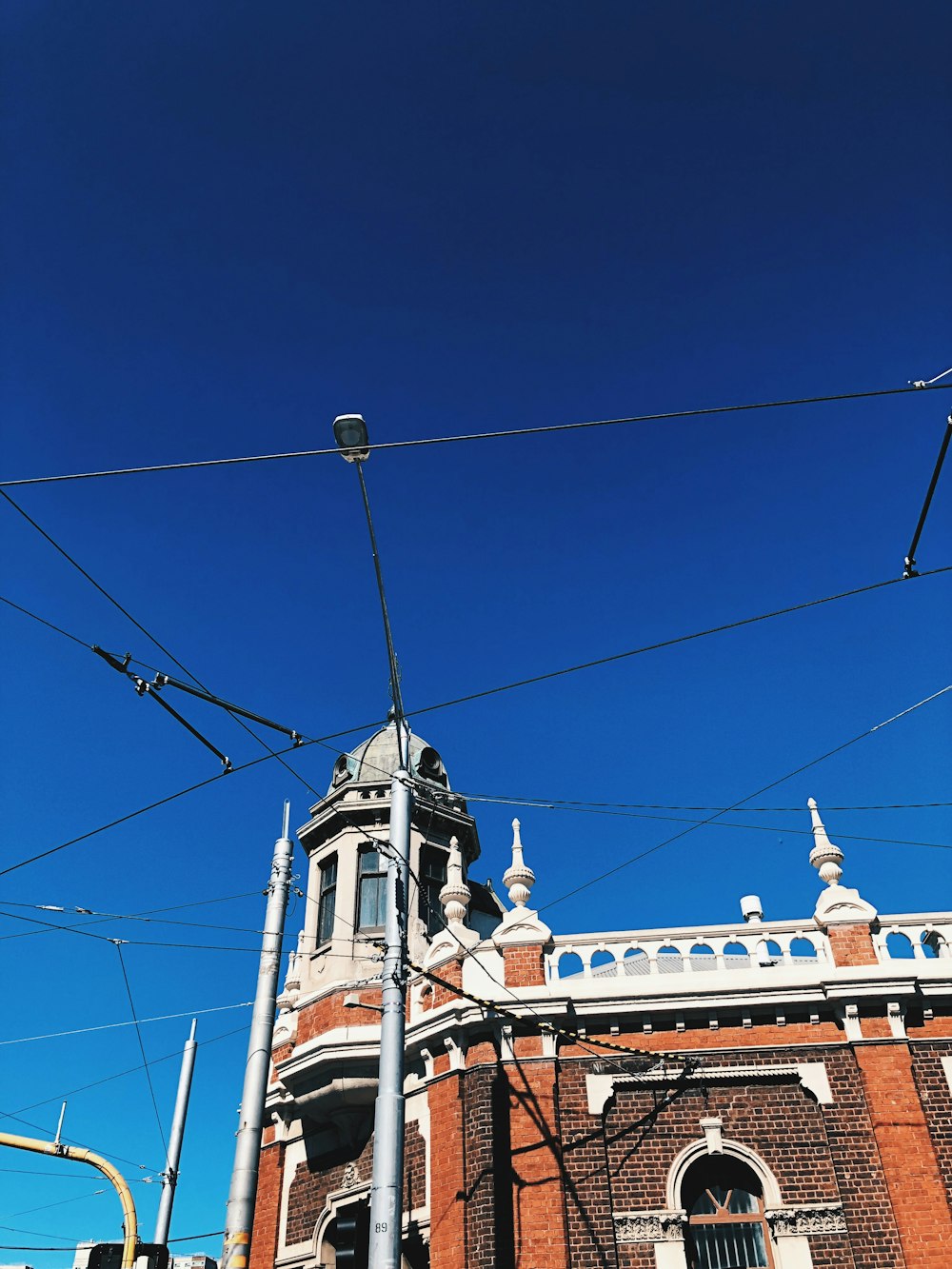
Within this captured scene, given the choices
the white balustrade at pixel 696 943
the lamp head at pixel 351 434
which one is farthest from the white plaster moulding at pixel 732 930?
the lamp head at pixel 351 434

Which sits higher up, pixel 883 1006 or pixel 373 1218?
pixel 883 1006

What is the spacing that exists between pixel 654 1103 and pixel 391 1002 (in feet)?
20.3

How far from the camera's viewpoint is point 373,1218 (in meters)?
8.55

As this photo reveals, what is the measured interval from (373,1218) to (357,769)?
12492 millimetres

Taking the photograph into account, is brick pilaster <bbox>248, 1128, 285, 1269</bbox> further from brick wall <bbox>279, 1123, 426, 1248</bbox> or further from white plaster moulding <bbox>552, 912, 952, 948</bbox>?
white plaster moulding <bbox>552, 912, 952, 948</bbox>

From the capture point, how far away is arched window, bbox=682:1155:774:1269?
12.9 metres

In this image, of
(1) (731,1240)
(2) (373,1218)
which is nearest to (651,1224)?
(1) (731,1240)

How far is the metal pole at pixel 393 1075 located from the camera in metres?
8.38

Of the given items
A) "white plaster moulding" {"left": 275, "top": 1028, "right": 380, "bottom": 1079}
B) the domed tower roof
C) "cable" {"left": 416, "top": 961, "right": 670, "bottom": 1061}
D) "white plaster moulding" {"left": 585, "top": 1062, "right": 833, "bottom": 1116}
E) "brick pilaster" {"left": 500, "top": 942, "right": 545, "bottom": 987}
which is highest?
the domed tower roof

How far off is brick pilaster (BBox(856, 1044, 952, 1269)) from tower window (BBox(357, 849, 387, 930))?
28.6ft

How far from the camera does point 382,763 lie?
20844mm

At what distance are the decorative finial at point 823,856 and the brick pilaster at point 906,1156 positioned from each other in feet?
8.29

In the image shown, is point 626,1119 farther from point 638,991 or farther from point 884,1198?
point 884,1198

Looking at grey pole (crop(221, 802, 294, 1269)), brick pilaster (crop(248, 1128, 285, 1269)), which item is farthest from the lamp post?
brick pilaster (crop(248, 1128, 285, 1269))
